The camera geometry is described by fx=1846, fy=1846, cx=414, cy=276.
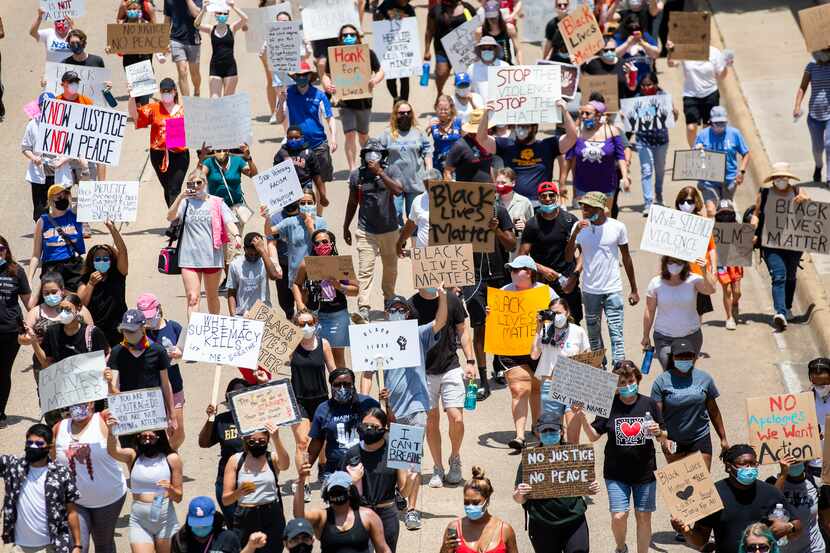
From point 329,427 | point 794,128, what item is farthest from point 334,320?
point 794,128

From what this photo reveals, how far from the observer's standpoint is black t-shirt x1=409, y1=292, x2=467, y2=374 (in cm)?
1628

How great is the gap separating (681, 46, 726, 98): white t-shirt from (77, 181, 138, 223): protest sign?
827 cm

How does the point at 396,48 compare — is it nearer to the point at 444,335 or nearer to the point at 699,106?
the point at 699,106

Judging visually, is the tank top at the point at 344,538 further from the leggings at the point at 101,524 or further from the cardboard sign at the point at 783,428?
the cardboard sign at the point at 783,428

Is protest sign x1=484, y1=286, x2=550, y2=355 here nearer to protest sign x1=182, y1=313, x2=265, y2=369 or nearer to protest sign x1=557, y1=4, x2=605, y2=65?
protest sign x1=182, y1=313, x2=265, y2=369

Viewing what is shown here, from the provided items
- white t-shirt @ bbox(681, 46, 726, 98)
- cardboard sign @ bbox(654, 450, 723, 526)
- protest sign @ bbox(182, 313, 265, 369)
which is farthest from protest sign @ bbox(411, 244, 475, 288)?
white t-shirt @ bbox(681, 46, 726, 98)

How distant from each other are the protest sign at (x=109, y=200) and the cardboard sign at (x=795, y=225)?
6665mm

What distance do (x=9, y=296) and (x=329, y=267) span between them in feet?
10.1

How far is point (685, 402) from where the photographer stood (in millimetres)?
15148

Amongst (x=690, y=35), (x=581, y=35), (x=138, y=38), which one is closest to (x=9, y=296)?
(x=138, y=38)

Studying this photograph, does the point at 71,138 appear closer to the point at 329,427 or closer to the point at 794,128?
the point at 329,427

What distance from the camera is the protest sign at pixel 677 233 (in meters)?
17.4

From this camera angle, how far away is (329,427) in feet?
48.7

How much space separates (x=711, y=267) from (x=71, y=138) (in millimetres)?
7092
